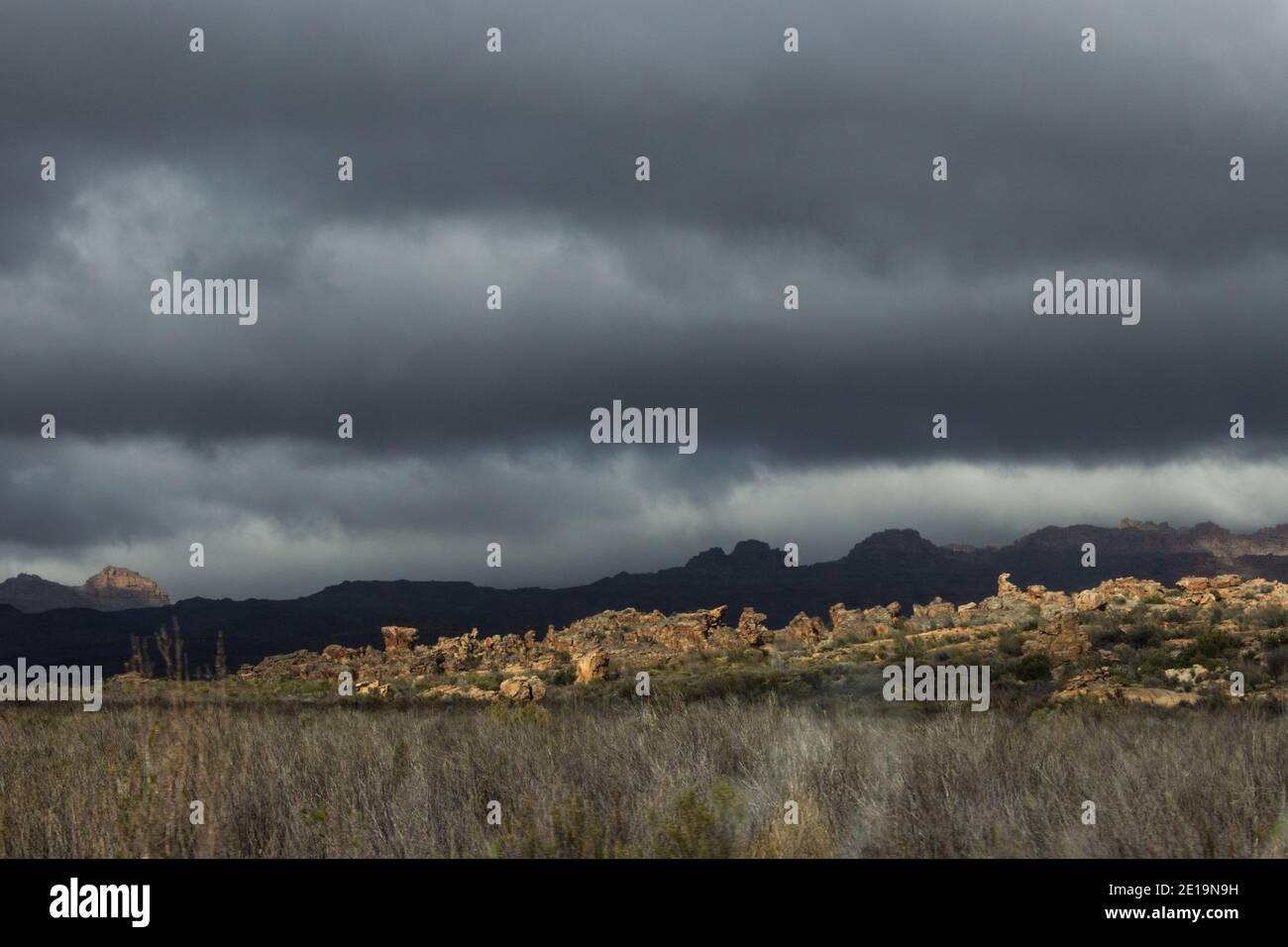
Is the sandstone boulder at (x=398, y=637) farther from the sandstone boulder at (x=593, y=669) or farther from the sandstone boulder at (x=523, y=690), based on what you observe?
the sandstone boulder at (x=523, y=690)

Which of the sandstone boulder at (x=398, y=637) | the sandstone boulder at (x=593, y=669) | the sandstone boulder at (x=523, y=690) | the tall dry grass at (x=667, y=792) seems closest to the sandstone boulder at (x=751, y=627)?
the sandstone boulder at (x=593, y=669)

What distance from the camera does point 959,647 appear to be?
110ft

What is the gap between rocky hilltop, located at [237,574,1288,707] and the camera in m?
25.9

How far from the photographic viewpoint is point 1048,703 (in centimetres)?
2020

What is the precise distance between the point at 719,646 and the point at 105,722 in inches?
1361

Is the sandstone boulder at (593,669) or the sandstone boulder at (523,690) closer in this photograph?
the sandstone boulder at (523,690)

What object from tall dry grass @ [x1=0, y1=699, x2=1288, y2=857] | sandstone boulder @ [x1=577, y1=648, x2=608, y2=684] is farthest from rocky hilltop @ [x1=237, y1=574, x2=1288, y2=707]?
tall dry grass @ [x1=0, y1=699, x2=1288, y2=857]

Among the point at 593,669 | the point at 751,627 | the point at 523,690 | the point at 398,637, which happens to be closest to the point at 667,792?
the point at 523,690

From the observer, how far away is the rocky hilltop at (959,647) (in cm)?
2588

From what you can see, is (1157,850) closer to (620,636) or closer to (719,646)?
(719,646)

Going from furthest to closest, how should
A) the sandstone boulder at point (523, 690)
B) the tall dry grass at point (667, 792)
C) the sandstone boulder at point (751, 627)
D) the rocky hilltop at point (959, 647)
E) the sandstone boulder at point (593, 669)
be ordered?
the sandstone boulder at point (751, 627) < the sandstone boulder at point (593, 669) < the sandstone boulder at point (523, 690) < the rocky hilltop at point (959, 647) < the tall dry grass at point (667, 792)
